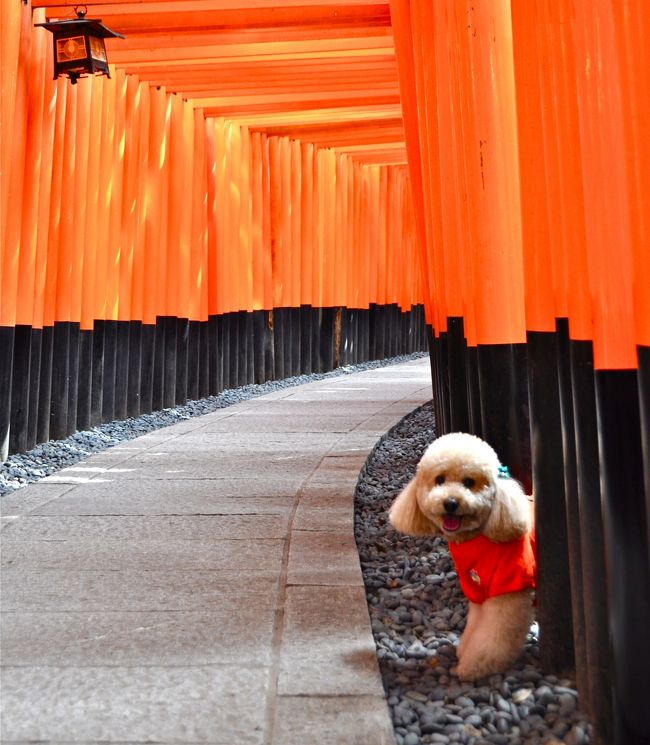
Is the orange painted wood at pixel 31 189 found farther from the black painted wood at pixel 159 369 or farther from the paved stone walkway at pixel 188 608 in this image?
the black painted wood at pixel 159 369

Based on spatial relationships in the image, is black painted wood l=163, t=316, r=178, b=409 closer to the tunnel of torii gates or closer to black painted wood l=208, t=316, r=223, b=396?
the tunnel of torii gates

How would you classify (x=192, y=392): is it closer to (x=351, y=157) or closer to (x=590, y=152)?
(x=351, y=157)

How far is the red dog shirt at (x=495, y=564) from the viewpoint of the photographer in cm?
277

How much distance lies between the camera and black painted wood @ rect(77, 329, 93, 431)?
8.27m

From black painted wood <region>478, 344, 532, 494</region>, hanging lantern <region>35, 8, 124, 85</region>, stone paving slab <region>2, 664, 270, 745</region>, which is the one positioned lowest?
stone paving slab <region>2, 664, 270, 745</region>

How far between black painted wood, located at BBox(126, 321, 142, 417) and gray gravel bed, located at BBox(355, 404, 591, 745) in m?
5.09

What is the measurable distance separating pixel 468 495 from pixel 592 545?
465 mm

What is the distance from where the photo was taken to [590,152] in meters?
2.16

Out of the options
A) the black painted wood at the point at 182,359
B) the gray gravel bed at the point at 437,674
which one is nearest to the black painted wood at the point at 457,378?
the gray gravel bed at the point at 437,674

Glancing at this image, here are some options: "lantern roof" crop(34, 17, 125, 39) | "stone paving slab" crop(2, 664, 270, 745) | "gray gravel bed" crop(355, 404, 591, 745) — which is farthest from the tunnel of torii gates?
"stone paving slab" crop(2, 664, 270, 745)

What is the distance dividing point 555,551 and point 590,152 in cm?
118

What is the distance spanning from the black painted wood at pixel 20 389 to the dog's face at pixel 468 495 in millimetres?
4769

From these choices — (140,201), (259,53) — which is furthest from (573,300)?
(140,201)

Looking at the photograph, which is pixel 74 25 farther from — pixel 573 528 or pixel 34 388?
pixel 573 528
